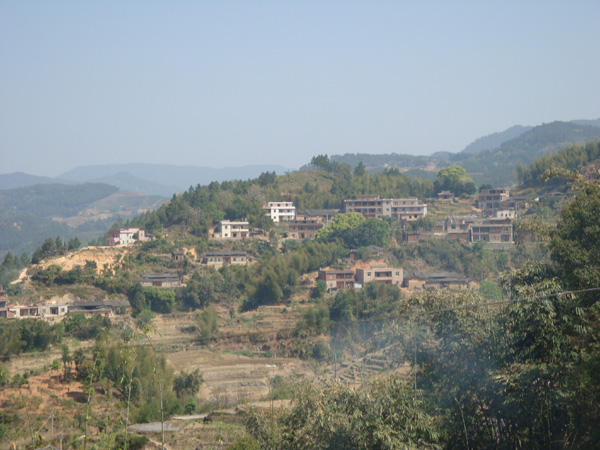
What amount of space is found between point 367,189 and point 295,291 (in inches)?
595

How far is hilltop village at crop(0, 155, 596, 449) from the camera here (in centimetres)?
744

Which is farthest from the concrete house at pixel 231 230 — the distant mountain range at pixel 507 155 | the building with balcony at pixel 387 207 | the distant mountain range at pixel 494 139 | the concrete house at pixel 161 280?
the distant mountain range at pixel 494 139

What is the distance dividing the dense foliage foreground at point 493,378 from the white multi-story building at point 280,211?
2643 centimetres

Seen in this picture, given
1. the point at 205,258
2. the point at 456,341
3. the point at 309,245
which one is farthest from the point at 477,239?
the point at 456,341

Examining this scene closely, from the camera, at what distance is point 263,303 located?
2356 cm

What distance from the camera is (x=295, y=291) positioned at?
2402cm

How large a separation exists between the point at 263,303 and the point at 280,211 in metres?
11.3

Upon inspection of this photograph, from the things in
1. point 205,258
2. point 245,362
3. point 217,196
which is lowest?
point 245,362

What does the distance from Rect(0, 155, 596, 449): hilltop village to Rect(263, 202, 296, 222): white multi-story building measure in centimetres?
8

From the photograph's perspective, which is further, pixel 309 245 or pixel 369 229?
pixel 369 229

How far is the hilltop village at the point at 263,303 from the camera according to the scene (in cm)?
744

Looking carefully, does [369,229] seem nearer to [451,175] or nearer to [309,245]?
[309,245]

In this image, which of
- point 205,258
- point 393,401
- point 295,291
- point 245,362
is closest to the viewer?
point 393,401

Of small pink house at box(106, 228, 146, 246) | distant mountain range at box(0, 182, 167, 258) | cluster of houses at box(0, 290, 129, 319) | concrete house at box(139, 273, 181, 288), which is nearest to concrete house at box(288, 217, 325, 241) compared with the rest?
small pink house at box(106, 228, 146, 246)
